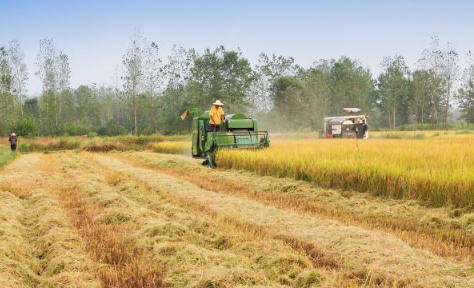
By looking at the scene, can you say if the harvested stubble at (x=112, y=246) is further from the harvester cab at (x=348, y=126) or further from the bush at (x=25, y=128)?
the bush at (x=25, y=128)

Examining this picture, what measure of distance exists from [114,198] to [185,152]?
45.3 feet

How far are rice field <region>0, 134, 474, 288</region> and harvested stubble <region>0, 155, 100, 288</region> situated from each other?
2cm

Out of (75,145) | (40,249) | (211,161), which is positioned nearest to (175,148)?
(211,161)

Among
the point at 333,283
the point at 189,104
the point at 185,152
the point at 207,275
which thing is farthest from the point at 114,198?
the point at 189,104

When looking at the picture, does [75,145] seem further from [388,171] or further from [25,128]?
[388,171]

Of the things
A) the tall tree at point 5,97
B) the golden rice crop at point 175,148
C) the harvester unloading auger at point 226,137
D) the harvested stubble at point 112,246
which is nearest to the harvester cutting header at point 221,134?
the harvester unloading auger at point 226,137

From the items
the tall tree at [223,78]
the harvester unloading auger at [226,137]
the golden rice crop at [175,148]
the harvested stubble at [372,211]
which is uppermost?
the tall tree at [223,78]

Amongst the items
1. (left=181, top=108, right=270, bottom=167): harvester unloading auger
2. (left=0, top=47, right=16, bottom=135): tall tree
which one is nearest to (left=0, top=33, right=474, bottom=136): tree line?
(left=0, top=47, right=16, bottom=135): tall tree

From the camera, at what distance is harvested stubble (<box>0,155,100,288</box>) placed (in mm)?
4086

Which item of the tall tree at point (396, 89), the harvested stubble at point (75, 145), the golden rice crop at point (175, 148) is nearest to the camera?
the golden rice crop at point (175, 148)

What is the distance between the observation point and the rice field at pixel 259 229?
405cm

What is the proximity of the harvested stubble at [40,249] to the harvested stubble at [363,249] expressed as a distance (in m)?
2.41

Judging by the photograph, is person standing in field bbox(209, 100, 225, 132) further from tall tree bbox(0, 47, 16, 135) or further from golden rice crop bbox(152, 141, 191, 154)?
tall tree bbox(0, 47, 16, 135)

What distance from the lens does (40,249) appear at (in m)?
5.14
